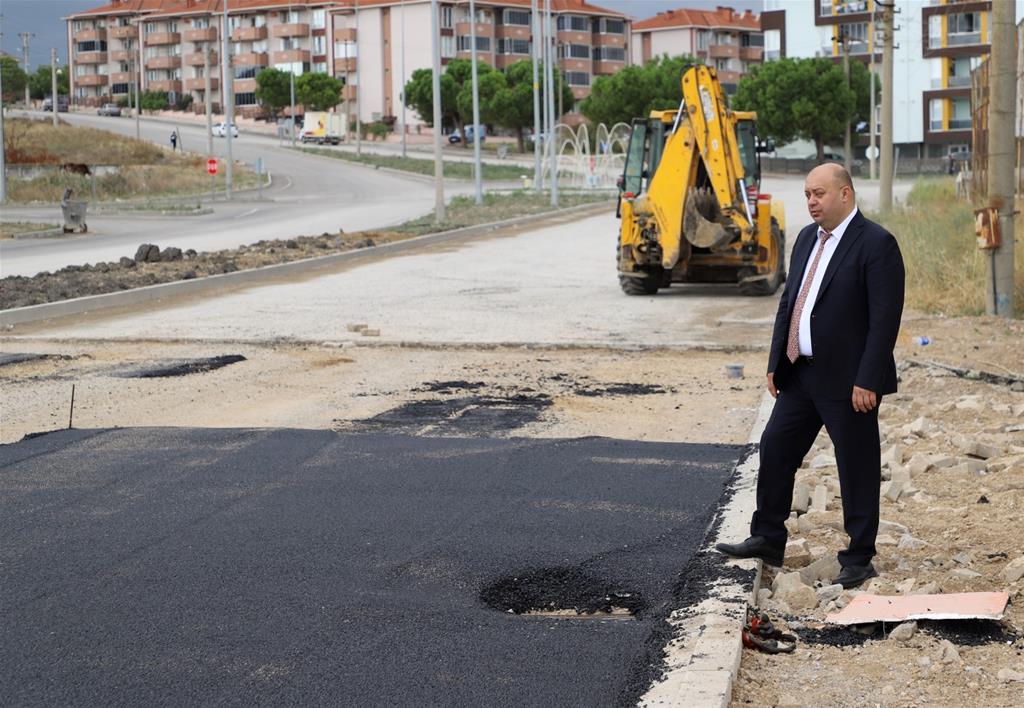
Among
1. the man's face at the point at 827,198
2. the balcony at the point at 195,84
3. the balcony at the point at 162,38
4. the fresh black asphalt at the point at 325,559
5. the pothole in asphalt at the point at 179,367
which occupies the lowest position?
the fresh black asphalt at the point at 325,559

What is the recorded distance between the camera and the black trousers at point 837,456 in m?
6.36

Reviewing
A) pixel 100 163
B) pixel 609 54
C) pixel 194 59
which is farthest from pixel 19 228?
pixel 194 59

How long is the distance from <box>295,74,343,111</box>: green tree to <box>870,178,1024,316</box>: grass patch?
4461 inches

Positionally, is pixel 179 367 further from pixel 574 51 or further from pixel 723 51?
pixel 723 51

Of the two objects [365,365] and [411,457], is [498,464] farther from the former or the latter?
[365,365]

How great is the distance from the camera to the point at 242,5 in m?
156

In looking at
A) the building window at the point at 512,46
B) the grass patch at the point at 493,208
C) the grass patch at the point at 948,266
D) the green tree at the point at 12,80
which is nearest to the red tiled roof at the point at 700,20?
the building window at the point at 512,46

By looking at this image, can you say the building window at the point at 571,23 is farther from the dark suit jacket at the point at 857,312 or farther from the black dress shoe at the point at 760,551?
the dark suit jacket at the point at 857,312

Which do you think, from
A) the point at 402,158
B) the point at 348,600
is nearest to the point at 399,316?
the point at 348,600

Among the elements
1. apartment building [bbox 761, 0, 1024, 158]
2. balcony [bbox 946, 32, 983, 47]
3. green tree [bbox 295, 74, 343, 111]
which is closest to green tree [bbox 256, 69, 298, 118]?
green tree [bbox 295, 74, 343, 111]

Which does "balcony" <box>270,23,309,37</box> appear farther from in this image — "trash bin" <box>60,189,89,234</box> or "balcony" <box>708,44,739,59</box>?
"trash bin" <box>60,189,89,234</box>

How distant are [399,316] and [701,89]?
527cm

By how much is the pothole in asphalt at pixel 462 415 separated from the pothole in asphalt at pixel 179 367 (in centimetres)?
291

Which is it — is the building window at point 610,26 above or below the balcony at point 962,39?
above
